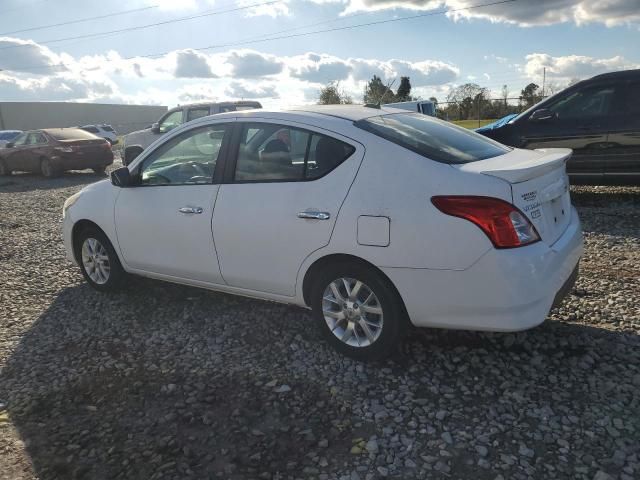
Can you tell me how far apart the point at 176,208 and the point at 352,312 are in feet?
5.52

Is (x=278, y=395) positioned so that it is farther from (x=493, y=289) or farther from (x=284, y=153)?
(x=284, y=153)

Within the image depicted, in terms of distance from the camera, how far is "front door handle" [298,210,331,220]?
3.35 m

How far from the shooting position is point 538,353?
3.49 metres

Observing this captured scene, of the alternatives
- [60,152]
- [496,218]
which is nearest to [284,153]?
[496,218]

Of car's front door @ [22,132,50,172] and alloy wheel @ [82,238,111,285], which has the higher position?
car's front door @ [22,132,50,172]

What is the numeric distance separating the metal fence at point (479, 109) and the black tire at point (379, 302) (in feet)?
91.1

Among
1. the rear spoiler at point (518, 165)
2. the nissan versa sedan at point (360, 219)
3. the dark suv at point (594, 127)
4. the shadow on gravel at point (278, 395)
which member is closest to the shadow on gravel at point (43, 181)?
the nissan versa sedan at point (360, 219)

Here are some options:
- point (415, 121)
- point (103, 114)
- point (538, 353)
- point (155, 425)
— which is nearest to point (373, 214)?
point (415, 121)

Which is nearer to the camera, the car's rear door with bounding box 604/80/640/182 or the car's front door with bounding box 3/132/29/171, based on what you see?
the car's rear door with bounding box 604/80/640/182

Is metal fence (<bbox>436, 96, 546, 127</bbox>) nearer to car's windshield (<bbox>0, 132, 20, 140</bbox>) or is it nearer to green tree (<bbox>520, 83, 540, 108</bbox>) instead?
green tree (<bbox>520, 83, 540, 108</bbox>)

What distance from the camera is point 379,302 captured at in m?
3.31

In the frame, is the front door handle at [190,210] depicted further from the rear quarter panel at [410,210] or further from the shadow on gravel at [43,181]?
the shadow on gravel at [43,181]

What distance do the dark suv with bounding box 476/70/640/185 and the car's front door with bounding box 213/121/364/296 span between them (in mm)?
5273

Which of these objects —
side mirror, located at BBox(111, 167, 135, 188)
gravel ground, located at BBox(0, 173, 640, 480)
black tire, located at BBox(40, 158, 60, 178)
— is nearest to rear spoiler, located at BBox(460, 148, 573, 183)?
gravel ground, located at BBox(0, 173, 640, 480)
